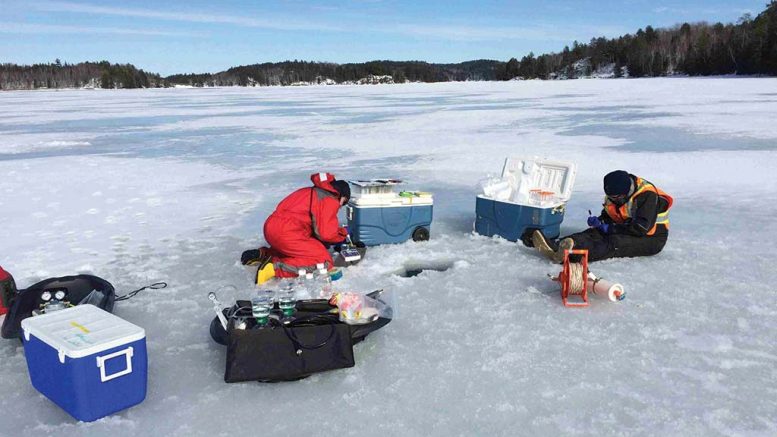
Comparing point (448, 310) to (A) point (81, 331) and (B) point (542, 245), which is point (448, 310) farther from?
(A) point (81, 331)

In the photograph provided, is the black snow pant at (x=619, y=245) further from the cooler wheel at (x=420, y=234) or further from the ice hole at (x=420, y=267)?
the cooler wheel at (x=420, y=234)

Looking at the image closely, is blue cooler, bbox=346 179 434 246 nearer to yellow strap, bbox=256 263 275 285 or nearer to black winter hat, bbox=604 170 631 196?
yellow strap, bbox=256 263 275 285

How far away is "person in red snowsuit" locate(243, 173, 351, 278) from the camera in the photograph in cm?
429

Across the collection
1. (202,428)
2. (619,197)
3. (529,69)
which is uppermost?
(529,69)

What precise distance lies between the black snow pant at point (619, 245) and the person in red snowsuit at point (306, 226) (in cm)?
A: 197

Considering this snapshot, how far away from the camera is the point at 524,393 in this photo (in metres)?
2.76

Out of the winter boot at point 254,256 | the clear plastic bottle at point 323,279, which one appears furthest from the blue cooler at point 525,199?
the winter boot at point 254,256

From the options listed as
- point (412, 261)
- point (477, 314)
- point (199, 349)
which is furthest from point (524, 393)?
point (412, 261)

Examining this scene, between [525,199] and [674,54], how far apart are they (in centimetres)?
9357

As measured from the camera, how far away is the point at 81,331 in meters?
2.56

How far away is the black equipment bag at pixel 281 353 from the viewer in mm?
2783

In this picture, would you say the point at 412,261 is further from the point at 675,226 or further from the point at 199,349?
the point at 675,226

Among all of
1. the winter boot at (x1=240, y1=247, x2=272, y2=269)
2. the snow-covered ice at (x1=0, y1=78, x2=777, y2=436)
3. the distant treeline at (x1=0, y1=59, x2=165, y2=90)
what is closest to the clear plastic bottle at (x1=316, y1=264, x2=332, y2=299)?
the snow-covered ice at (x1=0, y1=78, x2=777, y2=436)

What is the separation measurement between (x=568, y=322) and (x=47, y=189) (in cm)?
724
